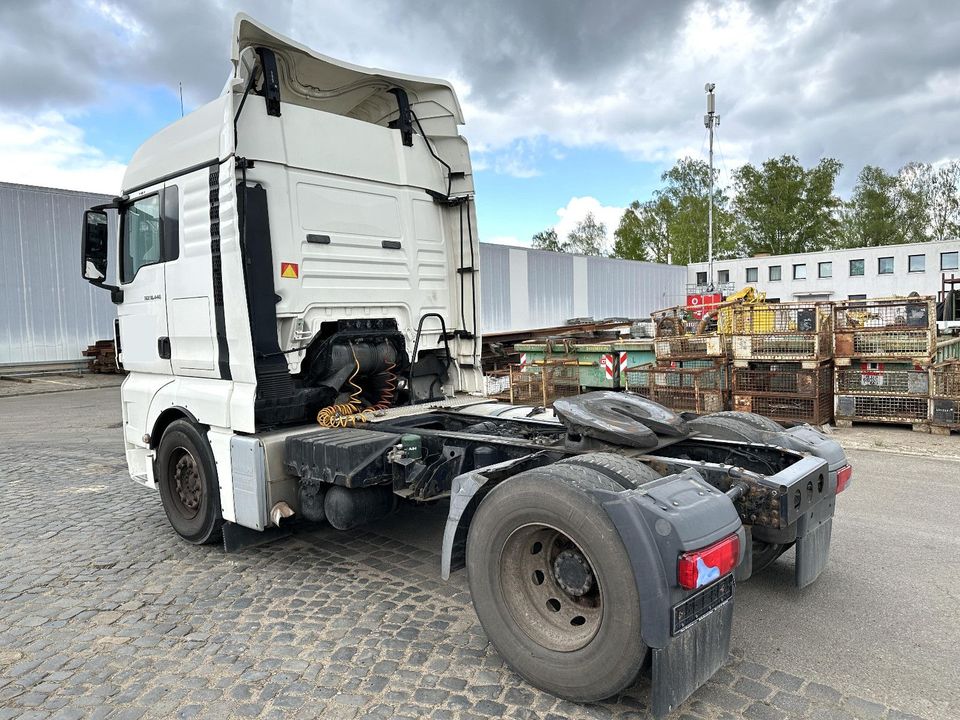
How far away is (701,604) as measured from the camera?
9.12 ft

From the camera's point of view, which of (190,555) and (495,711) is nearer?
(495,711)

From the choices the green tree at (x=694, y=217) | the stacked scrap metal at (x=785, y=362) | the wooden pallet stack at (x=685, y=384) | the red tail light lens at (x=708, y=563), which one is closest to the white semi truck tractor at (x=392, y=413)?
the red tail light lens at (x=708, y=563)

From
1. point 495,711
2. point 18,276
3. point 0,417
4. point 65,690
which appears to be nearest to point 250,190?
point 65,690

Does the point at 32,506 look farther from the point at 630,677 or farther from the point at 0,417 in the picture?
the point at 0,417

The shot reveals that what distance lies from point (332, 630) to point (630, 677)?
1802 mm

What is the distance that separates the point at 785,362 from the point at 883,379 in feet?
4.52

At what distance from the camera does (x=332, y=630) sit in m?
3.80

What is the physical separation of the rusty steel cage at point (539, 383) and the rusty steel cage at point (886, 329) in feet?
16.6

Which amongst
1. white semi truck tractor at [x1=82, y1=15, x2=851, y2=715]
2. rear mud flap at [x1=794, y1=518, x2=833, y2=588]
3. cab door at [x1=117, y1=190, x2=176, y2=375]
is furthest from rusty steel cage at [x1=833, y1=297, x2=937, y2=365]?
cab door at [x1=117, y1=190, x2=176, y2=375]

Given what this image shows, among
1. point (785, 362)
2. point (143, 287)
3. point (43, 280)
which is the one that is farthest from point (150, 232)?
Result: point (43, 280)

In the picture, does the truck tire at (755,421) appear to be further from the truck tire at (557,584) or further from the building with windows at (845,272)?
the building with windows at (845,272)

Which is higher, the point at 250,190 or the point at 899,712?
the point at 250,190

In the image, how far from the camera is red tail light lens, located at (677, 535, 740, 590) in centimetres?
265

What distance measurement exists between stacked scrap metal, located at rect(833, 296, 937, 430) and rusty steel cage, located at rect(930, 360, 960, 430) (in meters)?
0.11
